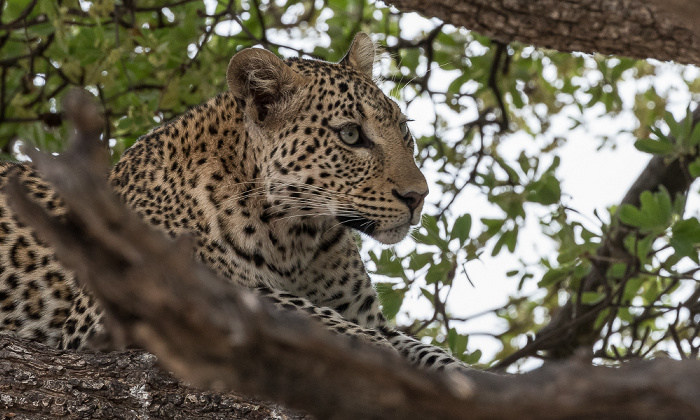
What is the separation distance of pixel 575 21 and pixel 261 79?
188cm

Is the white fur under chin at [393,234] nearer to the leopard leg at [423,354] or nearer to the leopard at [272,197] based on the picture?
the leopard at [272,197]

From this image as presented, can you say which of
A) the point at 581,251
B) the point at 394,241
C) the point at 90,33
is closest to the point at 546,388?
the point at 394,241

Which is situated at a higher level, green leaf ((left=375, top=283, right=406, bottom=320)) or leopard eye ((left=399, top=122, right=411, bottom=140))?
leopard eye ((left=399, top=122, right=411, bottom=140))

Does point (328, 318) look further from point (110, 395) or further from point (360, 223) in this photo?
point (110, 395)

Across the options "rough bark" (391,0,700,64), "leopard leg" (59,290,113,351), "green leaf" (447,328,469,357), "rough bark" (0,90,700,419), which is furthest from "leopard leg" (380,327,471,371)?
"rough bark" (0,90,700,419)

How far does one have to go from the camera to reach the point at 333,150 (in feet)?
16.0

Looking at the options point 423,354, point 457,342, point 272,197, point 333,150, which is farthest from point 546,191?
point 272,197

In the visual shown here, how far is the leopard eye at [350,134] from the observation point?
16.2ft

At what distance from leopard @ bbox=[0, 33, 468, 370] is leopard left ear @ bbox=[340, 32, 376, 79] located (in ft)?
1.32

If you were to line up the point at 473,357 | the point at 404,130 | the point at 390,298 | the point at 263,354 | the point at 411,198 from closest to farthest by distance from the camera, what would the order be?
the point at 263,354 < the point at 411,198 < the point at 404,130 < the point at 473,357 < the point at 390,298

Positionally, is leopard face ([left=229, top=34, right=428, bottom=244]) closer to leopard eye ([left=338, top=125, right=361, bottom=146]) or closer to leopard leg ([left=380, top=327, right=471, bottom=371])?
leopard eye ([left=338, top=125, right=361, bottom=146])

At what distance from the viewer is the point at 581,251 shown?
6.14 meters

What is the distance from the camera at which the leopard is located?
473 cm

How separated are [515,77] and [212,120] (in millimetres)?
3497
